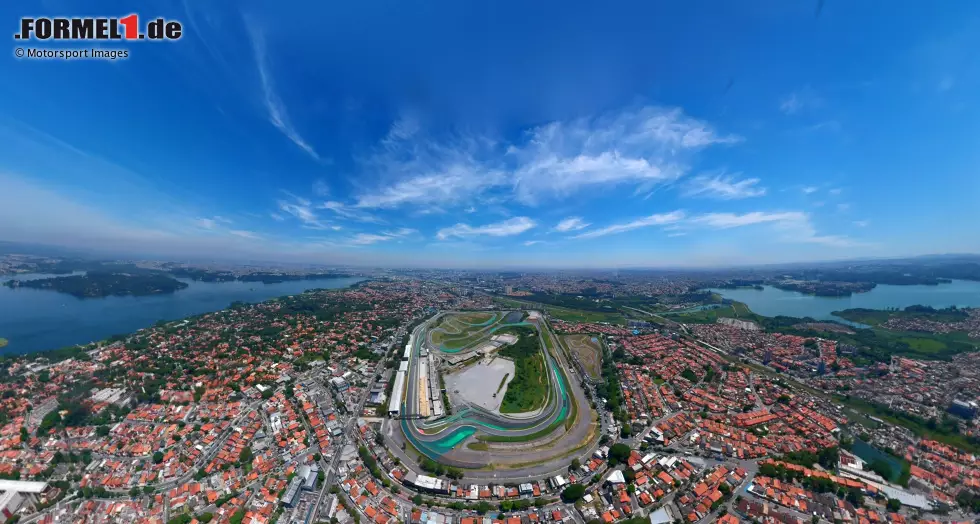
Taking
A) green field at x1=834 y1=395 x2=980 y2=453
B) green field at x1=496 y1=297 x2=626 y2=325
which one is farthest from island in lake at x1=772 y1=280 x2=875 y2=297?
green field at x1=834 y1=395 x2=980 y2=453

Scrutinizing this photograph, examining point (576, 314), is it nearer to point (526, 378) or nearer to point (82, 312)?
point (526, 378)

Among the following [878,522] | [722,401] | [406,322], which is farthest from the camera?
[406,322]

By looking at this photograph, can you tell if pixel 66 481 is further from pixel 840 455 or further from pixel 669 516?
pixel 840 455

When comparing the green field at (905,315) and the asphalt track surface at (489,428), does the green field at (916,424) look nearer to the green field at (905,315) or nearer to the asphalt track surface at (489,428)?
the asphalt track surface at (489,428)

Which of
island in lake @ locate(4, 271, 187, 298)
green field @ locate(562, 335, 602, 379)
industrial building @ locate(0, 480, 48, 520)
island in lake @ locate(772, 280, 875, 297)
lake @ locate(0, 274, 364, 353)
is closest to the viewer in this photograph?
industrial building @ locate(0, 480, 48, 520)

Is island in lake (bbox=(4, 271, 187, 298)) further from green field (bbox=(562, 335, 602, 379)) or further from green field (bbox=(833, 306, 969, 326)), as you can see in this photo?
green field (bbox=(833, 306, 969, 326))

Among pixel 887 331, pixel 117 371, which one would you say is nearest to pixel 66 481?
pixel 117 371
